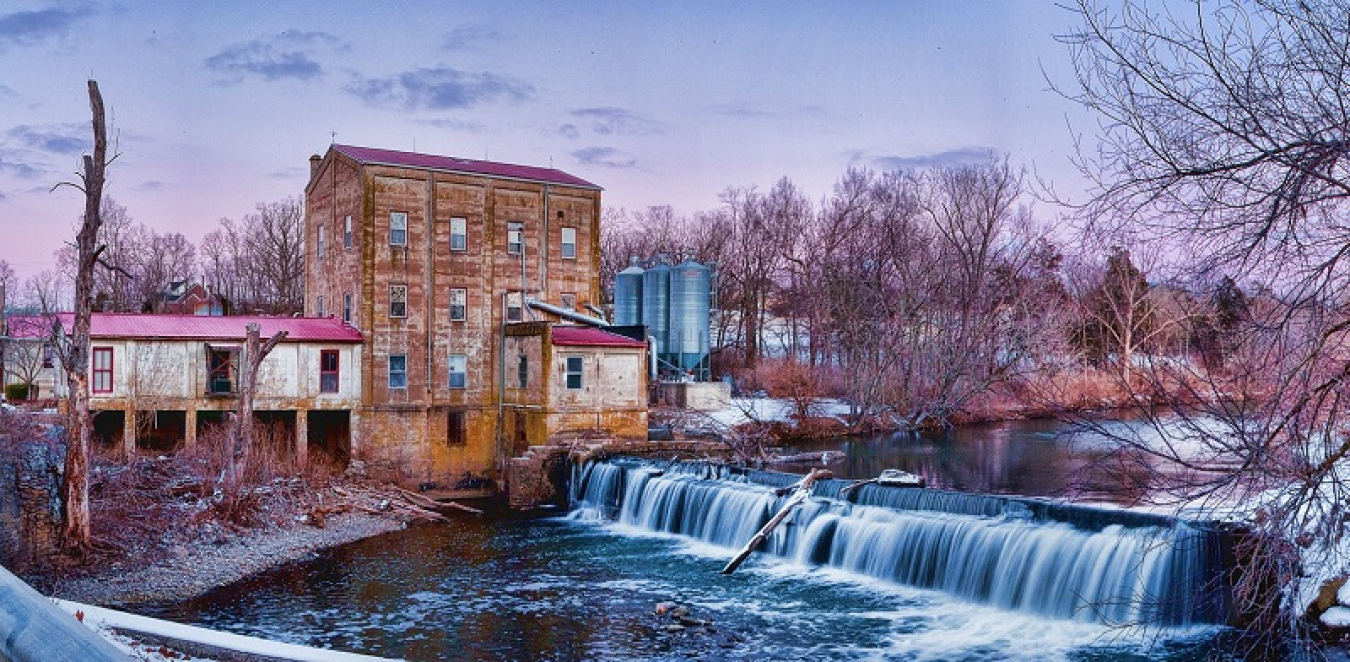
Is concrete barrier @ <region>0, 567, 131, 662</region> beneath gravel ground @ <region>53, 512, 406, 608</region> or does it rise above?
above

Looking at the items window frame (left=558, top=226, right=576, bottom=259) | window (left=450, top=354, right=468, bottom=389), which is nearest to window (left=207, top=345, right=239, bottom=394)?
window (left=450, top=354, right=468, bottom=389)

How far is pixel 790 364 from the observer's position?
47.4 meters

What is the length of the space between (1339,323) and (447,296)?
95.6ft

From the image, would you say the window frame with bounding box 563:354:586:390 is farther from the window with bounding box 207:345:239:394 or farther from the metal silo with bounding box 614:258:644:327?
the metal silo with bounding box 614:258:644:327

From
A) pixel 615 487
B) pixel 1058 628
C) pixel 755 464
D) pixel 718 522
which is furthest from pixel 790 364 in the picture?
pixel 1058 628

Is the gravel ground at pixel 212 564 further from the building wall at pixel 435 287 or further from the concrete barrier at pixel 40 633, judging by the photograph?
the concrete barrier at pixel 40 633

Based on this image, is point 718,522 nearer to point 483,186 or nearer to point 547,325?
point 547,325

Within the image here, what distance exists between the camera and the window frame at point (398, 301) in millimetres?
33031

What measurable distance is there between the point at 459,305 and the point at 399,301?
184cm

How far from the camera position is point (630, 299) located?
51.1 m

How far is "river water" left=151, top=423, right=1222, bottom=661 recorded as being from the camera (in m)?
15.9

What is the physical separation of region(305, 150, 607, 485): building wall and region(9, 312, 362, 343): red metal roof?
1028 mm

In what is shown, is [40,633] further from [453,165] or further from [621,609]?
[453,165]

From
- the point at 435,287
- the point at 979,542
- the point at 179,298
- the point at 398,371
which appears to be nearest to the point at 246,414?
the point at 398,371
